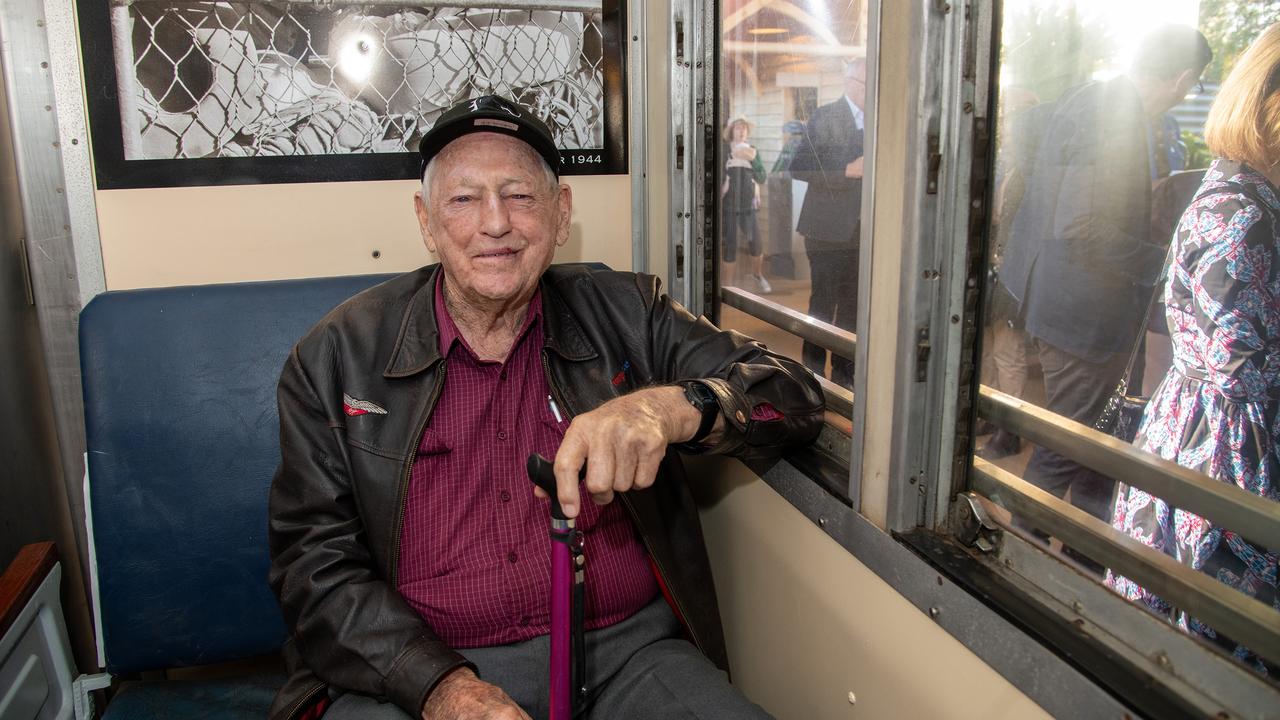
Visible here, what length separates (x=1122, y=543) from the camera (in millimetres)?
1171

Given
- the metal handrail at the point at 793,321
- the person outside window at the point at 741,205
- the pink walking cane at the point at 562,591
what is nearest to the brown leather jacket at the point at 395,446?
the metal handrail at the point at 793,321

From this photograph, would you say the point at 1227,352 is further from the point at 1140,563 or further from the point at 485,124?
the point at 485,124

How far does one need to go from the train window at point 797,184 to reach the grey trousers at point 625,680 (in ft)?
1.46

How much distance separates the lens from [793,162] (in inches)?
78.9

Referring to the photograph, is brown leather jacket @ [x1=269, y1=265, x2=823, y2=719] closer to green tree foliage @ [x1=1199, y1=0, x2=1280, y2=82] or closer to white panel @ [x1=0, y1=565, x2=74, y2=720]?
white panel @ [x1=0, y1=565, x2=74, y2=720]

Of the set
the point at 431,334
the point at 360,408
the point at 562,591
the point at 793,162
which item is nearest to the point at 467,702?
the point at 562,591

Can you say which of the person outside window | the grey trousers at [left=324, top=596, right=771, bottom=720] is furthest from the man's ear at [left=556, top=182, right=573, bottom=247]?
the grey trousers at [left=324, top=596, right=771, bottom=720]

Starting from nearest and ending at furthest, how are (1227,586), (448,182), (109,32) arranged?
1. (1227,586)
2. (448,182)
3. (109,32)

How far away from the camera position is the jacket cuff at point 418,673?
1.54 metres

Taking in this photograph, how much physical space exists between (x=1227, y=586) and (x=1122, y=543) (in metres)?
0.14

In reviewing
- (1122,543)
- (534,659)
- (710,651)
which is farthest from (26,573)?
(1122,543)

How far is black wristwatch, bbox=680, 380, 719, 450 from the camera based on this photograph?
65.2 inches

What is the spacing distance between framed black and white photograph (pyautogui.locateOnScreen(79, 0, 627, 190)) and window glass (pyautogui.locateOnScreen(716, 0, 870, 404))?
47 cm

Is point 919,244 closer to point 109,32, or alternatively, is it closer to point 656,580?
point 656,580
